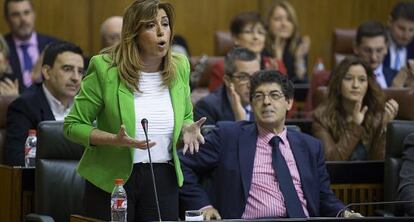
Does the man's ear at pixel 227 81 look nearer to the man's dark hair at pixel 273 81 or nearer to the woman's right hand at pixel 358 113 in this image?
the woman's right hand at pixel 358 113

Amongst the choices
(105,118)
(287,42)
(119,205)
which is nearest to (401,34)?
(287,42)

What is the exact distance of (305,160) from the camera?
486 cm

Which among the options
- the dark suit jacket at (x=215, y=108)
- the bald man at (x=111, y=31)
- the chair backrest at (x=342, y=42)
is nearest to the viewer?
the dark suit jacket at (x=215, y=108)

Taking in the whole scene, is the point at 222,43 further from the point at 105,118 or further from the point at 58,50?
the point at 105,118

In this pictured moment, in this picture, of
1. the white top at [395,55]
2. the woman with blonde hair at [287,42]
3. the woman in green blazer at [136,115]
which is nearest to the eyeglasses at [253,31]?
the woman with blonde hair at [287,42]

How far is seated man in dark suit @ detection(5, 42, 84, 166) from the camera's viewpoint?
557 centimetres

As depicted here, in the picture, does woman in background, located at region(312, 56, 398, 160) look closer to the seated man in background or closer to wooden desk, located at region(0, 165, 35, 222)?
wooden desk, located at region(0, 165, 35, 222)

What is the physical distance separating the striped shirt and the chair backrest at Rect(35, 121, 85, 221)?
793 millimetres

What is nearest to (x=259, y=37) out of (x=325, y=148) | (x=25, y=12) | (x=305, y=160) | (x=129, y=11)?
(x=25, y=12)

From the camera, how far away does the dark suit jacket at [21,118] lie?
5.53 meters

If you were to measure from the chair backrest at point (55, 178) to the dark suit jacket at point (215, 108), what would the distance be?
1.28 m

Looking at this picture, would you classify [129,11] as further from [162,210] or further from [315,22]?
[315,22]

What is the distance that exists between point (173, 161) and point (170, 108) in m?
0.20

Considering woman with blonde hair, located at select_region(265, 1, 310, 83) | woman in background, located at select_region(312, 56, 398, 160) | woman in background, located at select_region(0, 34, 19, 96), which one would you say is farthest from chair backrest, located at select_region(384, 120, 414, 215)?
woman with blonde hair, located at select_region(265, 1, 310, 83)
